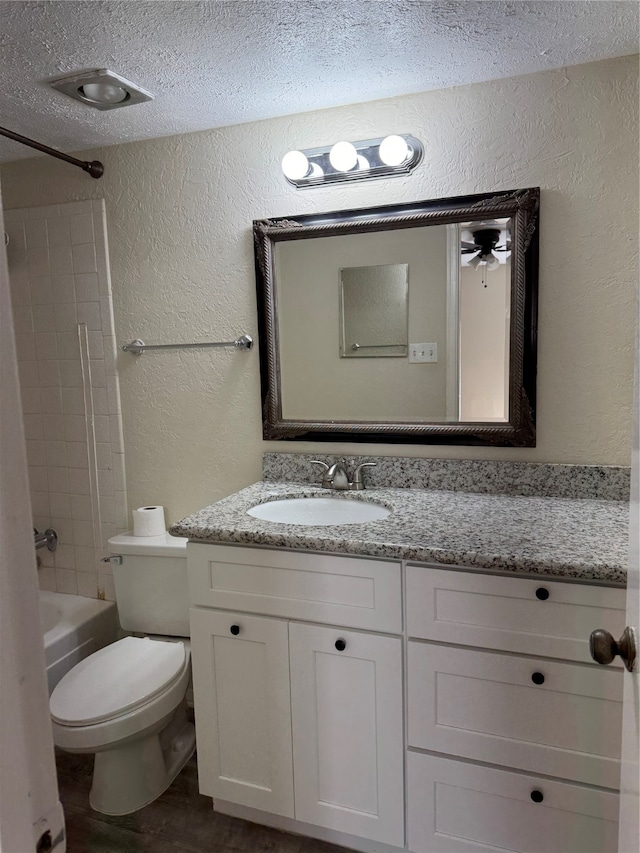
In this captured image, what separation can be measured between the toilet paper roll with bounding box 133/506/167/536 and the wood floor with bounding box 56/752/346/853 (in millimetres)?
840

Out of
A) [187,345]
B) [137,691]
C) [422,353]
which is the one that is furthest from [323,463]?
[137,691]

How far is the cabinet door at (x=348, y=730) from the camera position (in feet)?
5.01

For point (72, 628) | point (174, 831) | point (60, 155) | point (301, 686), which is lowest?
point (174, 831)

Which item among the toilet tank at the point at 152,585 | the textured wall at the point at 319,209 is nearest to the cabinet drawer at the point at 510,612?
Result: the textured wall at the point at 319,209

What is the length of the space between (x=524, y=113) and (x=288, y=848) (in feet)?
7.20

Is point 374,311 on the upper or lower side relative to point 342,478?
upper

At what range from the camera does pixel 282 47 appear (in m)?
1.54

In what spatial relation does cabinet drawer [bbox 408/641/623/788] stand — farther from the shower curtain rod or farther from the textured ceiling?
the shower curtain rod

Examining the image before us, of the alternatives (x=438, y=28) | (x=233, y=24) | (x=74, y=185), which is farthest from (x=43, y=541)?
(x=438, y=28)

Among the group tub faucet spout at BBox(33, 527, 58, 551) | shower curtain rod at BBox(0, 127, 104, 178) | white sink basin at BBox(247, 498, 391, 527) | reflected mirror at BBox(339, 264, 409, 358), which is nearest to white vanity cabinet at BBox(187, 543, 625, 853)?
white sink basin at BBox(247, 498, 391, 527)

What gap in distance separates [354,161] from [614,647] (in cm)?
157

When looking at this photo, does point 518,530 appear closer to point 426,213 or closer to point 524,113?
point 426,213

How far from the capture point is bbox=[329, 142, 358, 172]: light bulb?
1.87 metres

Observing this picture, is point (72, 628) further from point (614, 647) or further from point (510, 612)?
point (614, 647)
